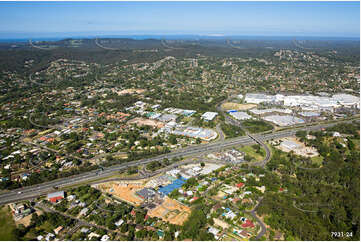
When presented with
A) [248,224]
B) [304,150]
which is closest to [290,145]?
[304,150]

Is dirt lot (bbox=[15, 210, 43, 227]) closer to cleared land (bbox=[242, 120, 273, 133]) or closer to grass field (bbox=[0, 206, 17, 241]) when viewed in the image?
grass field (bbox=[0, 206, 17, 241])

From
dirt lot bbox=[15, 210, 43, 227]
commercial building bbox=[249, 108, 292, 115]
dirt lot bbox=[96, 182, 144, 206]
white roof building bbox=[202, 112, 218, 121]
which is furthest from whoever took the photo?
commercial building bbox=[249, 108, 292, 115]

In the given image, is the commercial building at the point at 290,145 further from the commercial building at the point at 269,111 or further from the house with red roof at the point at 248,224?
the house with red roof at the point at 248,224

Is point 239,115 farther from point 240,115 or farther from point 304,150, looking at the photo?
point 304,150

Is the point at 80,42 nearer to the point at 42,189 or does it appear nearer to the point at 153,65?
the point at 153,65

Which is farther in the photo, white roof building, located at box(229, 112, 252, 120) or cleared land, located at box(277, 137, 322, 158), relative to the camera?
white roof building, located at box(229, 112, 252, 120)

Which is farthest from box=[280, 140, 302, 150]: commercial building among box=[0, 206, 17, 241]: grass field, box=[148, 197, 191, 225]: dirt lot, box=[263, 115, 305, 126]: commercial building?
box=[0, 206, 17, 241]: grass field
